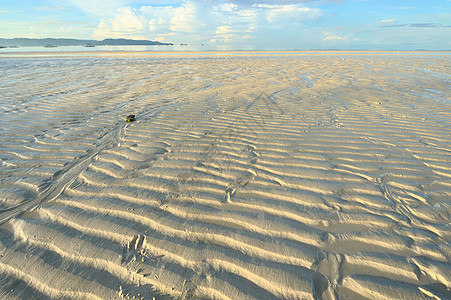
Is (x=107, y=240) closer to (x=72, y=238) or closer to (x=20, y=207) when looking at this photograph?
(x=72, y=238)

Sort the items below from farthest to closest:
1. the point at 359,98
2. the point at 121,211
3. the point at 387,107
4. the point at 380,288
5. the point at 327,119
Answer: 1. the point at 359,98
2. the point at 387,107
3. the point at 327,119
4. the point at 121,211
5. the point at 380,288

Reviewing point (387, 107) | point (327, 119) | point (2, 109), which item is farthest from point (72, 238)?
point (387, 107)

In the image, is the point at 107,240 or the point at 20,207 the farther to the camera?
the point at 20,207

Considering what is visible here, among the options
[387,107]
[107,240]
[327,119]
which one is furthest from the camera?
[387,107]

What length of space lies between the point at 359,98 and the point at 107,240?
758 centimetres

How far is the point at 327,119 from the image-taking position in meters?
5.11

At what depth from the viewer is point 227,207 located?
2441 millimetres

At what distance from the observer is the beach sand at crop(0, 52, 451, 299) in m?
1.69

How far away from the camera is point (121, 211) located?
2389mm

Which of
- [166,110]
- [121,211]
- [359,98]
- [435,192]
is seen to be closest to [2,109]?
[166,110]

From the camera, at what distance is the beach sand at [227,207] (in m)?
1.69

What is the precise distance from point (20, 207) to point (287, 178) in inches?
121

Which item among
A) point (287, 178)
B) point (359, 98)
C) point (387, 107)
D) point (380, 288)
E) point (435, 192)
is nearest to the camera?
point (380, 288)

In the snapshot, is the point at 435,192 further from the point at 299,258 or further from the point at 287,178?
the point at 299,258
